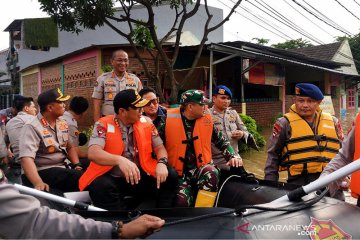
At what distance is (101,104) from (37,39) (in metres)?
12.1

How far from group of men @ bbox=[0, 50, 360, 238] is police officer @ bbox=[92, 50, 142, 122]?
110 centimetres

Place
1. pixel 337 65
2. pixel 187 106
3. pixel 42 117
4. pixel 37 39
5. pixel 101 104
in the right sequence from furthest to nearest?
1. pixel 337 65
2. pixel 37 39
3. pixel 101 104
4. pixel 42 117
5. pixel 187 106

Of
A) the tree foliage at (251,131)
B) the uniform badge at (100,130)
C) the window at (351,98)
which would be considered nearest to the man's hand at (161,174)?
the uniform badge at (100,130)

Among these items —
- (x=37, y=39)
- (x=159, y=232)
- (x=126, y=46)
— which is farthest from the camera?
(x=37, y=39)

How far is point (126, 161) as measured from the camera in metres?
2.82

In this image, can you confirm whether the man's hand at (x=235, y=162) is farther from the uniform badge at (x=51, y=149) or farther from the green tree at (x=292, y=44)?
the green tree at (x=292, y=44)

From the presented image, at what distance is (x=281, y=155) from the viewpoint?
348cm

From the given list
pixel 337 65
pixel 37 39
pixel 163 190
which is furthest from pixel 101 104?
pixel 337 65

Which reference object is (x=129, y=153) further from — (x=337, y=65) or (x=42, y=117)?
(x=337, y=65)

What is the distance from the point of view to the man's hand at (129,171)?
2.77m

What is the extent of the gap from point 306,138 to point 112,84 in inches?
100

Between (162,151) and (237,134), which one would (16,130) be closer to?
A: (162,151)

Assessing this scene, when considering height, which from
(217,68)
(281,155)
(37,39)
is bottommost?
(281,155)

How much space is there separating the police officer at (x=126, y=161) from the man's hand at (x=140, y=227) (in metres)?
1.05
